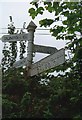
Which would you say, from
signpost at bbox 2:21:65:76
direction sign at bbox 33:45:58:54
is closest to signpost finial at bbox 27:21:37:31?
signpost at bbox 2:21:65:76

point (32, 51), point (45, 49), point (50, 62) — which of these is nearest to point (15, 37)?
point (32, 51)

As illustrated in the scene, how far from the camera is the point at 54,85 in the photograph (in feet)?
10.4

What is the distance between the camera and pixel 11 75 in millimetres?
3594

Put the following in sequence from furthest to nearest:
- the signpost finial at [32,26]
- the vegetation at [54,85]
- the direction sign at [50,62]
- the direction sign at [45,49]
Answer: the signpost finial at [32,26], the direction sign at [45,49], the direction sign at [50,62], the vegetation at [54,85]

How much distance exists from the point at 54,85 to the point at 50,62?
462mm

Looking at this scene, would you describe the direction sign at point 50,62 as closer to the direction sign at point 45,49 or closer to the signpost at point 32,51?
the signpost at point 32,51

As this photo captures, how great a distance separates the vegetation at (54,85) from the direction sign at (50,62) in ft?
0.50

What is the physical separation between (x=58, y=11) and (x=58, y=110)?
110 cm

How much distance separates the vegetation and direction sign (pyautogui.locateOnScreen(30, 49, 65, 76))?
6.0 inches

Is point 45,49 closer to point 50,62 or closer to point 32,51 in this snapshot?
point 32,51

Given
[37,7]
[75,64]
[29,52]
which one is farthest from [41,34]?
[37,7]

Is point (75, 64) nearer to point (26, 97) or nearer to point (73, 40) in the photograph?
point (73, 40)

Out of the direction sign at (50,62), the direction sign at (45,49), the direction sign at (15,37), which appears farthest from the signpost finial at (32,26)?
the direction sign at (50,62)

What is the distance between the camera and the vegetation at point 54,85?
235 centimetres
